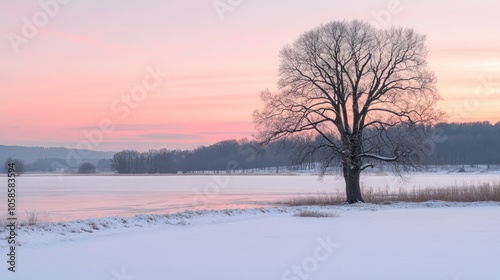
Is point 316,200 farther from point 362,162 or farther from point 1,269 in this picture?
point 1,269

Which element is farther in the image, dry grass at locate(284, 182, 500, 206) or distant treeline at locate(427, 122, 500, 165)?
distant treeline at locate(427, 122, 500, 165)

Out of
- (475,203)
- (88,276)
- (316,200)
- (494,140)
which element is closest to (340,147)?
(316,200)

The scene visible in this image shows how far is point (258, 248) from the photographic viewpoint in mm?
16109

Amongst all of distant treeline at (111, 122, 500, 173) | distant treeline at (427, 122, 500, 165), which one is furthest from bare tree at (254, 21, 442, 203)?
distant treeline at (427, 122, 500, 165)

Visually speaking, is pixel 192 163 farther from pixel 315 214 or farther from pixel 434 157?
pixel 315 214

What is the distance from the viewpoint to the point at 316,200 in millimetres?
35938

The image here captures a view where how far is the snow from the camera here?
1224 cm

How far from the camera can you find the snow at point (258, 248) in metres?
12.2

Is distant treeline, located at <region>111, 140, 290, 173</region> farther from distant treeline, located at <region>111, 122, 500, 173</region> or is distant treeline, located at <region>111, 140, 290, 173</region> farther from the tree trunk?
the tree trunk

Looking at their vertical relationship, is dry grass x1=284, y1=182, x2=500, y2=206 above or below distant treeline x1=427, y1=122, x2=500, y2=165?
below

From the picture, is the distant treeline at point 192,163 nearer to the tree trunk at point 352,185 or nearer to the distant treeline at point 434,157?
the distant treeline at point 434,157

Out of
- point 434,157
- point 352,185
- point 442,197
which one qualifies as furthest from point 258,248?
point 434,157

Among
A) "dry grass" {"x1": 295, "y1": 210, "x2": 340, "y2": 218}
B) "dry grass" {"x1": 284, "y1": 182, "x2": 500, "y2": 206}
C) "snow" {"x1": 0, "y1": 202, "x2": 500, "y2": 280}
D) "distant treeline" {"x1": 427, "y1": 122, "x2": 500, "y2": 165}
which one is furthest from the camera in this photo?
"distant treeline" {"x1": 427, "y1": 122, "x2": 500, "y2": 165}

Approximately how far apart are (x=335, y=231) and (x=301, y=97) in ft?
47.5
